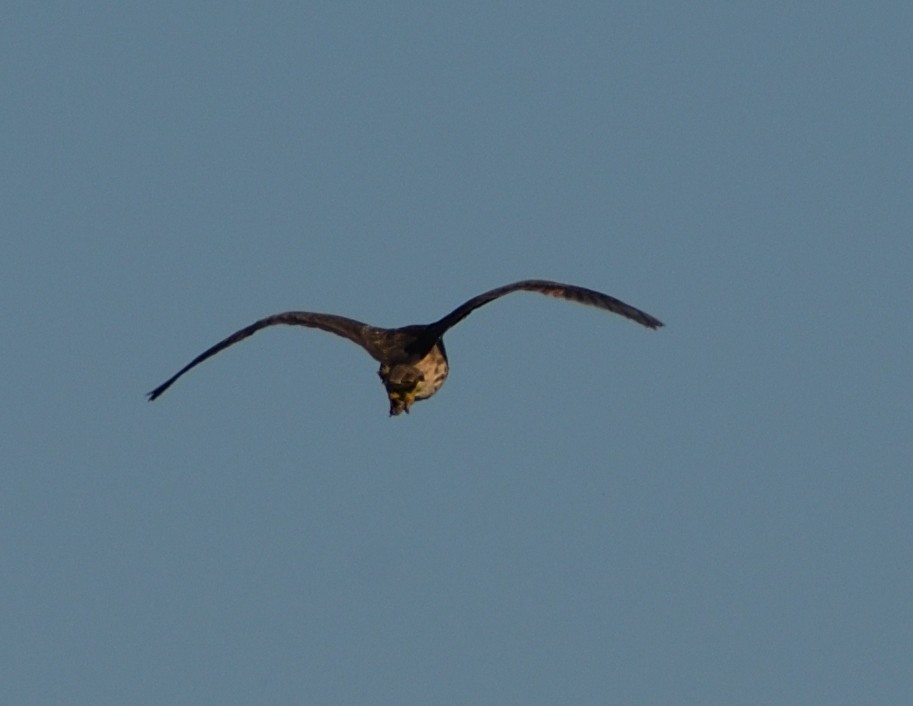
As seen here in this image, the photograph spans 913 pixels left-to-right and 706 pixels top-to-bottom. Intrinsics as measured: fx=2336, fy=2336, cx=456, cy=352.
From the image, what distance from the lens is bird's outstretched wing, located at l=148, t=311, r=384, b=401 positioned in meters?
28.5

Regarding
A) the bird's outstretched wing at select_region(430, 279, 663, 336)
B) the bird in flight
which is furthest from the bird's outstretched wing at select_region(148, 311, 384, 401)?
the bird's outstretched wing at select_region(430, 279, 663, 336)

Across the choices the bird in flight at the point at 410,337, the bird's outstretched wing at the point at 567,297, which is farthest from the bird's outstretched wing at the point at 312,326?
the bird's outstretched wing at the point at 567,297

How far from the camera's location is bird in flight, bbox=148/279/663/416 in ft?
83.0

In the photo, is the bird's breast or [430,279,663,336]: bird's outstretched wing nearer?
[430,279,663,336]: bird's outstretched wing

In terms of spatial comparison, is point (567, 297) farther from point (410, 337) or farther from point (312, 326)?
point (312, 326)

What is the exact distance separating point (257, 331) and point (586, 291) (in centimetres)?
552

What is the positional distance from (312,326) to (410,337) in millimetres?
2472

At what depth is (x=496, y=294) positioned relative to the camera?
25.3m

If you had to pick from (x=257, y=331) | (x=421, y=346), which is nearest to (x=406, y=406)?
(x=421, y=346)

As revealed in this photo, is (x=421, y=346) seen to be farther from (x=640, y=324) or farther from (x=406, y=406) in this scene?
(x=640, y=324)

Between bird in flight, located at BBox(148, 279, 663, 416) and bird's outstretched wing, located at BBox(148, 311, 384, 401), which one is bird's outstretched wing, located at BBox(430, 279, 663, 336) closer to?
bird in flight, located at BBox(148, 279, 663, 416)

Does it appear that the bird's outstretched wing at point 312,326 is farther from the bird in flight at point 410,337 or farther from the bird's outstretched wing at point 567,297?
the bird's outstretched wing at point 567,297

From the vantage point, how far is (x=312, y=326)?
29.5m

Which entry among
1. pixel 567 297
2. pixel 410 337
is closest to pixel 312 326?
pixel 410 337
